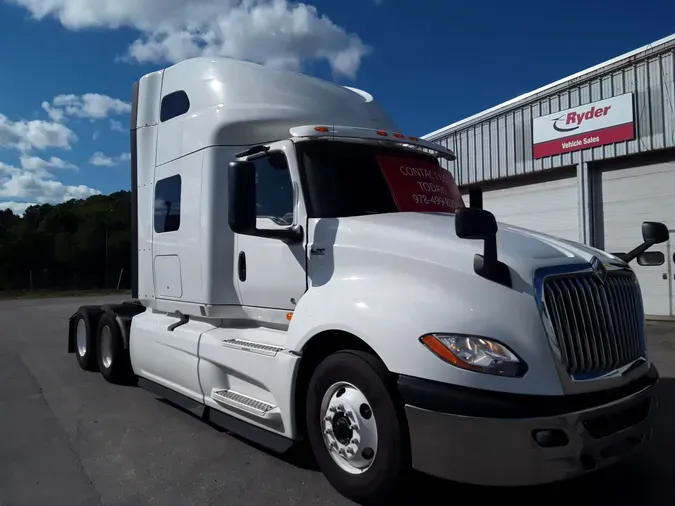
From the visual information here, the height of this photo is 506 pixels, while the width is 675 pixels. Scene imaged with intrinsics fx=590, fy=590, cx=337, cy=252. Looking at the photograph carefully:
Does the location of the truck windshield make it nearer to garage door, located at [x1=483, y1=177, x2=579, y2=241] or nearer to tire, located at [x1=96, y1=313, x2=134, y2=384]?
tire, located at [x1=96, y1=313, x2=134, y2=384]

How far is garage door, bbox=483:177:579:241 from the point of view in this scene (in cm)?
1498

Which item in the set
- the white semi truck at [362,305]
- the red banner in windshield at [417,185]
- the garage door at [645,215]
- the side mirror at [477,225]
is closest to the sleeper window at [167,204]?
the white semi truck at [362,305]

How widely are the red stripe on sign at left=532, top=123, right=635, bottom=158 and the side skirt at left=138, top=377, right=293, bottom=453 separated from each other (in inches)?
464

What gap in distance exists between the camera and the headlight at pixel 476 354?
10.8ft

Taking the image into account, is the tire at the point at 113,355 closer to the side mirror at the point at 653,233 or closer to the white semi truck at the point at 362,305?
the white semi truck at the point at 362,305

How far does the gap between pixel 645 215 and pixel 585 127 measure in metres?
2.53

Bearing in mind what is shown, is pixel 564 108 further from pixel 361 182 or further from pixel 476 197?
pixel 361 182

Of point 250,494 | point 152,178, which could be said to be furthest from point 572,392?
point 152,178

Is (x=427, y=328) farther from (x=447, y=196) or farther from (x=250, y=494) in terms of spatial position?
(x=447, y=196)

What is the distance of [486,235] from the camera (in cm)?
342

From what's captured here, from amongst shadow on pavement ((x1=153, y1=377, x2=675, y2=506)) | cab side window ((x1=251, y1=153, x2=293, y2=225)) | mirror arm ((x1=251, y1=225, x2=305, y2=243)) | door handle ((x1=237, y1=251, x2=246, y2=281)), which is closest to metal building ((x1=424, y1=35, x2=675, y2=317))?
door handle ((x1=237, y1=251, x2=246, y2=281))

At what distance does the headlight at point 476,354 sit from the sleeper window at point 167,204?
12.3 ft

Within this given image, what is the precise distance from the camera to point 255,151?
5.14 meters

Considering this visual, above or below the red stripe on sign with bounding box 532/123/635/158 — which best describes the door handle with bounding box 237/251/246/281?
below
